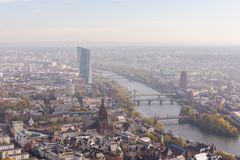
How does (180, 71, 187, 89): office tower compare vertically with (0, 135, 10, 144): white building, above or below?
below

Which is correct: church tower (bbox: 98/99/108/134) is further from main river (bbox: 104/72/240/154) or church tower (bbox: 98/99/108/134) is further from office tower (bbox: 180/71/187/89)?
office tower (bbox: 180/71/187/89)

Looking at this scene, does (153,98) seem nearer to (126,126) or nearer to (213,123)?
(213,123)

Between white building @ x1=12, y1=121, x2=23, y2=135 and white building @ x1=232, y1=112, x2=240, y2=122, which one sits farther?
white building @ x1=232, y1=112, x2=240, y2=122

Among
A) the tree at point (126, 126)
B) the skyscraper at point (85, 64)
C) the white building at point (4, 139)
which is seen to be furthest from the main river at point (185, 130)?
the skyscraper at point (85, 64)

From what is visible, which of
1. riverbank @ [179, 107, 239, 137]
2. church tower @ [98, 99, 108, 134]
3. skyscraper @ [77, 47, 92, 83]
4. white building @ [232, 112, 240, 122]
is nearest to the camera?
church tower @ [98, 99, 108, 134]

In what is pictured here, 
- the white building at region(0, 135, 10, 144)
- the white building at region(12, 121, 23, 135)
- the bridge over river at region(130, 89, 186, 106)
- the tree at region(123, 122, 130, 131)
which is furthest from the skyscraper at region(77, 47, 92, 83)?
the white building at region(0, 135, 10, 144)

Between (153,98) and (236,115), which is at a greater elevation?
(236,115)

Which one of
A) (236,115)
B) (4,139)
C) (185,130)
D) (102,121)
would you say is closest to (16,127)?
(4,139)

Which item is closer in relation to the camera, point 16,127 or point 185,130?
point 16,127

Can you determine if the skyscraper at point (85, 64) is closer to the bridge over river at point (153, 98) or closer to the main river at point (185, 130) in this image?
the bridge over river at point (153, 98)

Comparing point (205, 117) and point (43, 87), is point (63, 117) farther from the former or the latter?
point (43, 87)

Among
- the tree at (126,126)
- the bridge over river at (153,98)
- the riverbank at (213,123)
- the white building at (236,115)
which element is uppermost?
the tree at (126,126)

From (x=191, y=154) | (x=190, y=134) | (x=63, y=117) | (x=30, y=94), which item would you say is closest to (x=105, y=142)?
(x=191, y=154)
